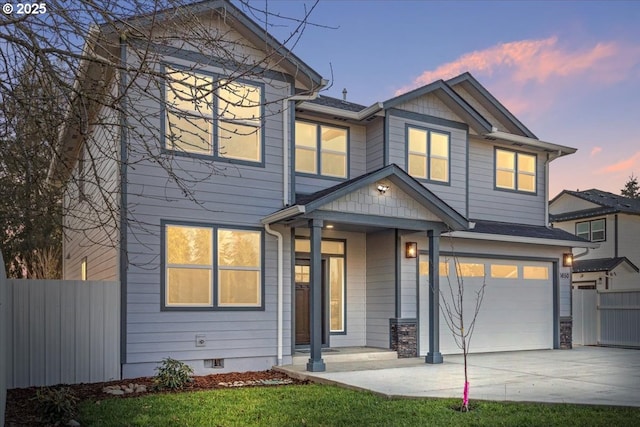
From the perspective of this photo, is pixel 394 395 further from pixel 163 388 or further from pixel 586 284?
pixel 586 284

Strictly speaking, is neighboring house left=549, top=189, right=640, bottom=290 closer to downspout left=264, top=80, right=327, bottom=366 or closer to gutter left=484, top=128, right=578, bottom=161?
gutter left=484, top=128, right=578, bottom=161

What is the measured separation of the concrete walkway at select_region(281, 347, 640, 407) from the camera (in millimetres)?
7965

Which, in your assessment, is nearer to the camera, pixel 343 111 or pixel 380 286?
pixel 343 111

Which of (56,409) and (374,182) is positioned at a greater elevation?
(374,182)

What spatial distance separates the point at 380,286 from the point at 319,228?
2930 millimetres

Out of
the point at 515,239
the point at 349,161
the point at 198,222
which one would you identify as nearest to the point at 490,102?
the point at 515,239

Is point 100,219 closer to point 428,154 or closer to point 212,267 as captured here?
point 212,267

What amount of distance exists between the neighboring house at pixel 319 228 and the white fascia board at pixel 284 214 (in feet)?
→ 0.19

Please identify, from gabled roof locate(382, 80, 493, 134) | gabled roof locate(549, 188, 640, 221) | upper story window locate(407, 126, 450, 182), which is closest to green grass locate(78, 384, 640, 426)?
upper story window locate(407, 126, 450, 182)

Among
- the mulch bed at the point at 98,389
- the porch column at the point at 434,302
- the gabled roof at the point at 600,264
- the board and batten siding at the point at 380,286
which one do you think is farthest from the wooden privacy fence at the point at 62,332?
the gabled roof at the point at 600,264

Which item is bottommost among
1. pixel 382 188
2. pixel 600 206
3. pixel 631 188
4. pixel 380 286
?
pixel 380 286

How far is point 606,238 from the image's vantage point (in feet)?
86.7

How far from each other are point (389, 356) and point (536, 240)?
5.05 metres

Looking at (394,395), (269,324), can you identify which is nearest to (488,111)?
(269,324)
